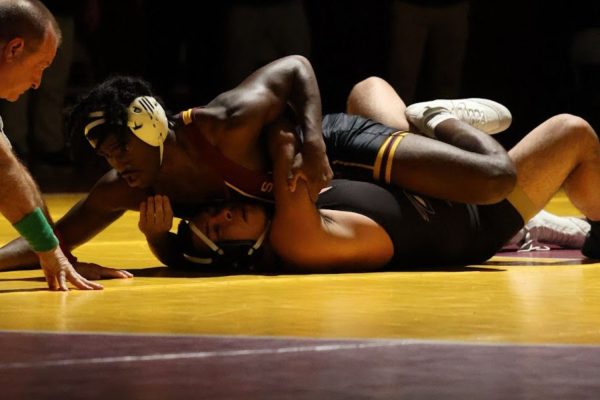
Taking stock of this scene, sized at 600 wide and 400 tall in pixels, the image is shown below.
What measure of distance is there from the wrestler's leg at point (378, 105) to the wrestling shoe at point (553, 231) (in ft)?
2.14

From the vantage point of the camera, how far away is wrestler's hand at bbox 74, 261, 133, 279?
14.9 feet

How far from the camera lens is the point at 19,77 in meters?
4.14

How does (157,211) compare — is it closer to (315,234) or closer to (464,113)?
(315,234)

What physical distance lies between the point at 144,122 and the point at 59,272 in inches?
23.1

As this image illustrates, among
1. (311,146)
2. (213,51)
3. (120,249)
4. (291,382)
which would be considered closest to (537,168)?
(311,146)

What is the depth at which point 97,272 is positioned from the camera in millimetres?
4582

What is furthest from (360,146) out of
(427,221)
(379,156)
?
(427,221)

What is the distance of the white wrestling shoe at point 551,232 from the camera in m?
5.57

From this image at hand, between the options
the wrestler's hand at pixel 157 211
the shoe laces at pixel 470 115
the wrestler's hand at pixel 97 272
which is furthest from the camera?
the shoe laces at pixel 470 115

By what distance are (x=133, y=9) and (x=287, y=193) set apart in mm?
6517

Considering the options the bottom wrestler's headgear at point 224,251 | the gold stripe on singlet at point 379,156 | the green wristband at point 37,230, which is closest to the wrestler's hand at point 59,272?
the green wristband at point 37,230

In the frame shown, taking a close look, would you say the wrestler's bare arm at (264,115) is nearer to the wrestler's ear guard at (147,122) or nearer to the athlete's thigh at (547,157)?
the wrestler's ear guard at (147,122)

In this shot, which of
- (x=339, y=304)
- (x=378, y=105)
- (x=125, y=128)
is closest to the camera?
Result: (x=339, y=304)

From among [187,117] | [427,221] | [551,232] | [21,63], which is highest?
[21,63]
